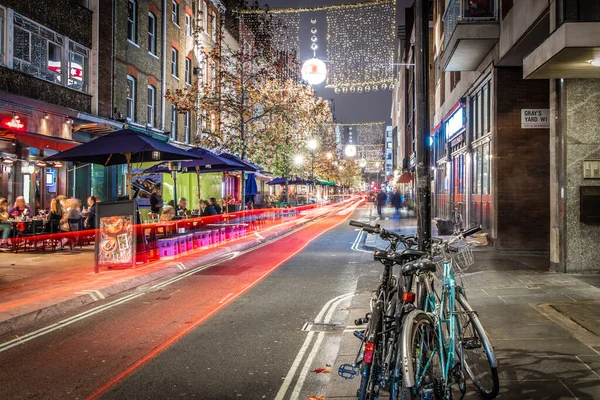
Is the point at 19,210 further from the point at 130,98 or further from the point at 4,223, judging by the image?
the point at 130,98

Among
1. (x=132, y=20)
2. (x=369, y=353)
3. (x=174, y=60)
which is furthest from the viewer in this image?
(x=174, y=60)

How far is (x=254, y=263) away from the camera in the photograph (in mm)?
13203

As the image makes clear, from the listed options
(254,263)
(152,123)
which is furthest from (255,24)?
(254,263)

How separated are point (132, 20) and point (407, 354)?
24030 mm

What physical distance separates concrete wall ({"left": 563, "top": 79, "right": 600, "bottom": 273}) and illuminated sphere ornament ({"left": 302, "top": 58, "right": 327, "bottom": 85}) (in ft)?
37.7

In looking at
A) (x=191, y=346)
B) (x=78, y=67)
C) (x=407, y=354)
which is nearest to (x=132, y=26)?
(x=78, y=67)

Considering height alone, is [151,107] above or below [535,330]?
above

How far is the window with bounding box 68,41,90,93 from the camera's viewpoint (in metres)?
19.2

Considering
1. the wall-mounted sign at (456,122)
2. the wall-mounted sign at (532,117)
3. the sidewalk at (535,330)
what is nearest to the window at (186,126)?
the wall-mounted sign at (456,122)

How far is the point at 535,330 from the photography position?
6098 mm

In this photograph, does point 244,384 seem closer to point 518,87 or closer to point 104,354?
point 104,354

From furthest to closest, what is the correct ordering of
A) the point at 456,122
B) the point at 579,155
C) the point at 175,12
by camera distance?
the point at 175,12 → the point at 456,122 → the point at 579,155

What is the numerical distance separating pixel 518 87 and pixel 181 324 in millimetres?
10894

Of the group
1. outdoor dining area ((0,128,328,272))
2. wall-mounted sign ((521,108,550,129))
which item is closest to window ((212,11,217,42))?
outdoor dining area ((0,128,328,272))
